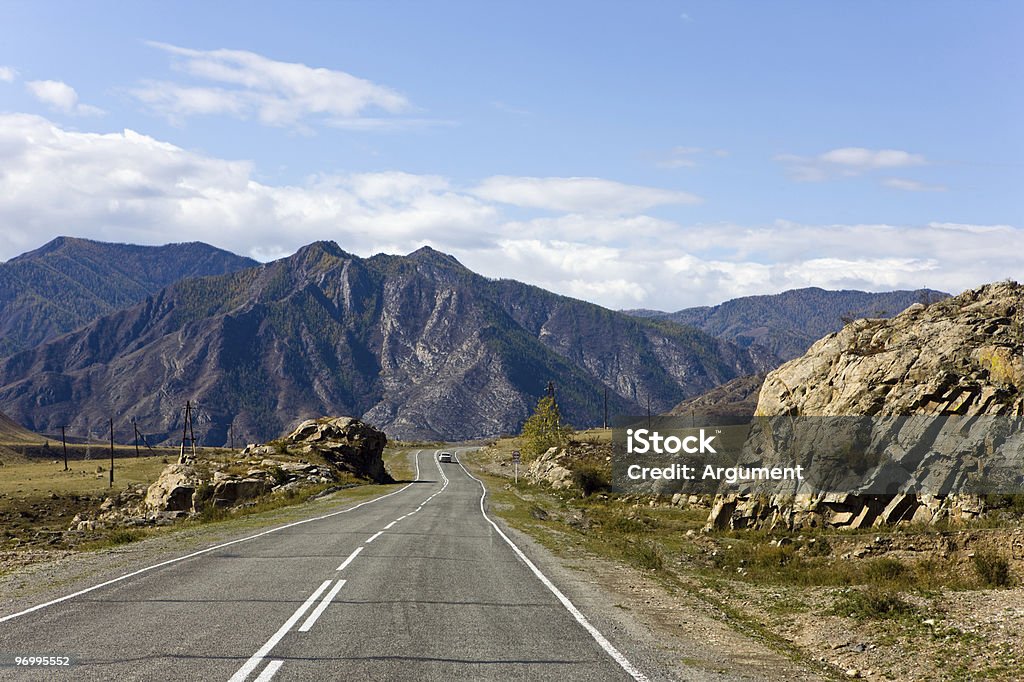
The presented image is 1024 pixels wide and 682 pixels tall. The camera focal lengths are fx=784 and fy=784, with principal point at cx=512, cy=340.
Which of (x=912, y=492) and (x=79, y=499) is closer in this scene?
(x=912, y=492)

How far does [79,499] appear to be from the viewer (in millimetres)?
76375

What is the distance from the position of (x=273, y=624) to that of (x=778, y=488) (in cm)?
2358

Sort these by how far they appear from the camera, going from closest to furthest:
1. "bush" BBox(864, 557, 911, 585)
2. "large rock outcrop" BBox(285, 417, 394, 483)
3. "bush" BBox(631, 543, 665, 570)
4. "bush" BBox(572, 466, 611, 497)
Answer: "bush" BBox(864, 557, 911, 585)
"bush" BBox(631, 543, 665, 570)
"bush" BBox(572, 466, 611, 497)
"large rock outcrop" BBox(285, 417, 394, 483)

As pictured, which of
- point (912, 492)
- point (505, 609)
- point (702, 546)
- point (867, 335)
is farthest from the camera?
point (867, 335)

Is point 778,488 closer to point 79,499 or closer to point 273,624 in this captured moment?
point 273,624

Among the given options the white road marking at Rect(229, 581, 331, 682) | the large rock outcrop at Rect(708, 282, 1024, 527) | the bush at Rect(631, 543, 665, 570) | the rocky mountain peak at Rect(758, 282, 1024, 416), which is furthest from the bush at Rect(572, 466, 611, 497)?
the white road marking at Rect(229, 581, 331, 682)

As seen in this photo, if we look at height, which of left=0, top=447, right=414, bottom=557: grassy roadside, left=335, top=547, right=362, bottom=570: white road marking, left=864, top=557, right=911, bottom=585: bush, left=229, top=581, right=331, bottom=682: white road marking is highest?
left=229, top=581, right=331, bottom=682: white road marking

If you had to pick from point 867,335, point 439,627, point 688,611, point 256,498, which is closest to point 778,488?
point 867,335

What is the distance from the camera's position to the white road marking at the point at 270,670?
9.14 metres

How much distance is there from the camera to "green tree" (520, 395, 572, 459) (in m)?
88.9

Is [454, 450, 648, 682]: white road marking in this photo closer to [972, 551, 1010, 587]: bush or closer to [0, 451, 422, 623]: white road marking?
[972, 551, 1010, 587]: bush

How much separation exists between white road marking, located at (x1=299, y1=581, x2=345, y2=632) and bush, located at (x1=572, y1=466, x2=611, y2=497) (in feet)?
134

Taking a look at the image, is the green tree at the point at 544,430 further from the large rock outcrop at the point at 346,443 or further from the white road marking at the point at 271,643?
the white road marking at the point at 271,643

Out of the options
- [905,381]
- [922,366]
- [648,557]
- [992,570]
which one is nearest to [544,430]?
[905,381]
